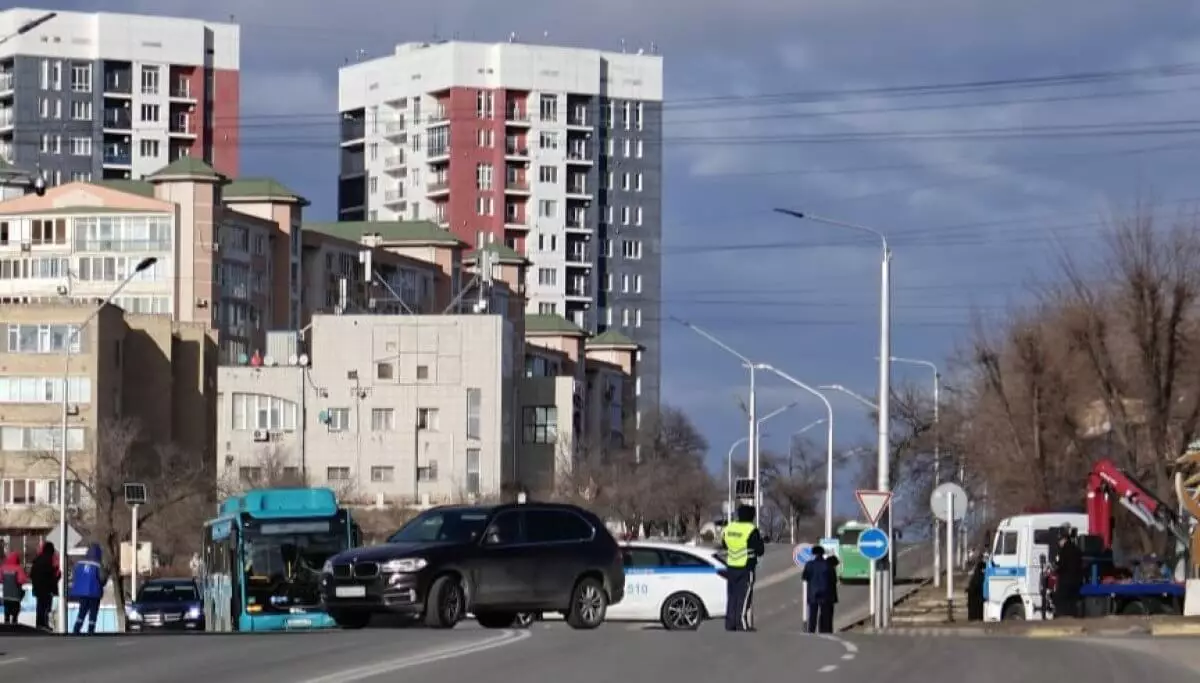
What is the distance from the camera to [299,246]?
445 feet

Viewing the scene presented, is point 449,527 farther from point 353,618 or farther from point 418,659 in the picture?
point 418,659

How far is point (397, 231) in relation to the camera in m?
151

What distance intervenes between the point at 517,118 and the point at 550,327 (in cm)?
2602

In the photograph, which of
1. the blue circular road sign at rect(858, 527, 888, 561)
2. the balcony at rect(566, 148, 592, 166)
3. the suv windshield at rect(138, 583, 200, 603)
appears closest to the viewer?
the blue circular road sign at rect(858, 527, 888, 561)

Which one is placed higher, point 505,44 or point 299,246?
point 505,44

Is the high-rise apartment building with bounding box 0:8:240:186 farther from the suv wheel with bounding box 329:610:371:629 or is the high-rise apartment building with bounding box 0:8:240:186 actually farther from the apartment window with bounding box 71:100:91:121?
the suv wheel with bounding box 329:610:371:629

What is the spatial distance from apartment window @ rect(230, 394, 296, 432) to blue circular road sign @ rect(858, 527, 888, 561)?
72.9 m

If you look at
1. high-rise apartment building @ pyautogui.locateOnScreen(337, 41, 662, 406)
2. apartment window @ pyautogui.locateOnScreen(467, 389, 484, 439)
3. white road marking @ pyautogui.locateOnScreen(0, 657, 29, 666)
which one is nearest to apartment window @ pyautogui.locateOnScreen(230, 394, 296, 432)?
apartment window @ pyautogui.locateOnScreen(467, 389, 484, 439)

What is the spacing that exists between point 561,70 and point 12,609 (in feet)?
441

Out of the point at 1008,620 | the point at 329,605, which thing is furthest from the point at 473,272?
the point at 329,605

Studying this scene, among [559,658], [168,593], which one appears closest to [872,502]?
[168,593]

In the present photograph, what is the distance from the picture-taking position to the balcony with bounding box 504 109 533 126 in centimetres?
17112

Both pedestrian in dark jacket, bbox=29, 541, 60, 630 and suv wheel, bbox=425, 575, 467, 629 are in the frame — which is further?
pedestrian in dark jacket, bbox=29, 541, 60, 630

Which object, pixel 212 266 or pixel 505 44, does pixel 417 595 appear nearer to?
pixel 212 266
